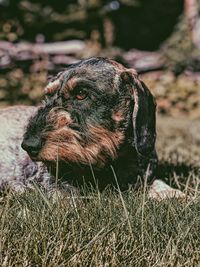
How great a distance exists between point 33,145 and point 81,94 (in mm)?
487

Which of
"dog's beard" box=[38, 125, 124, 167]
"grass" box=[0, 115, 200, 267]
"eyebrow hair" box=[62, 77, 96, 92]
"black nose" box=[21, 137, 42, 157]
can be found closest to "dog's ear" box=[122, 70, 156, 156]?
"dog's beard" box=[38, 125, 124, 167]

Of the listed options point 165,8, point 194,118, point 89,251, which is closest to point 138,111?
point 89,251

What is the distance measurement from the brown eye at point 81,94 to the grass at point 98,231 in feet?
2.03

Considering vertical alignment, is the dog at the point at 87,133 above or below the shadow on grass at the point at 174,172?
above

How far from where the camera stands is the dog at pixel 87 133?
11.7ft

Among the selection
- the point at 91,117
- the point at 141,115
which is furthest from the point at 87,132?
the point at 141,115

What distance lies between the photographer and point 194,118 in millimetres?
12820

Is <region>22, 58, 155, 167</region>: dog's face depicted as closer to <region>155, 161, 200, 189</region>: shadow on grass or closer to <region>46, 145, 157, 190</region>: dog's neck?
<region>46, 145, 157, 190</region>: dog's neck

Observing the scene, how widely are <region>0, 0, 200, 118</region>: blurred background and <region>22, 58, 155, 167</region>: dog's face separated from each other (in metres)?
7.57

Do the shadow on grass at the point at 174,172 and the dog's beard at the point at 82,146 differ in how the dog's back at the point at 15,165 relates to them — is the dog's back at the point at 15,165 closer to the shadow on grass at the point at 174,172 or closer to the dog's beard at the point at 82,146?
the dog's beard at the point at 82,146

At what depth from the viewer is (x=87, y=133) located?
3.60 m

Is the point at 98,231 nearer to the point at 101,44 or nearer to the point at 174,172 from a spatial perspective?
the point at 174,172

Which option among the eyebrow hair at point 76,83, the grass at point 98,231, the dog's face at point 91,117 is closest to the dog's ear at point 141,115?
the dog's face at point 91,117

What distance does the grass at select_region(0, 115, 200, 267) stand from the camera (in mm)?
2811
